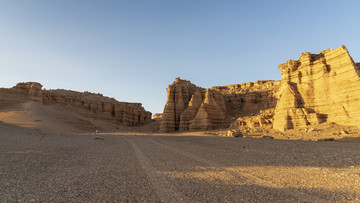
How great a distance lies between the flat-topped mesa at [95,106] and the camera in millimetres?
61081

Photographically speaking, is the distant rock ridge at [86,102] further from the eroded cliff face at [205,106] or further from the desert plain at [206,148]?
the eroded cliff face at [205,106]

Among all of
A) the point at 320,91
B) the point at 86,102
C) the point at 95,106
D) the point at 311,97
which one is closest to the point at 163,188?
the point at 320,91

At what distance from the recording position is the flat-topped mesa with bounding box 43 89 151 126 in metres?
61.1

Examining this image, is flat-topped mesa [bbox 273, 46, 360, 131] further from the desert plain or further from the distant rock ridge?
the distant rock ridge

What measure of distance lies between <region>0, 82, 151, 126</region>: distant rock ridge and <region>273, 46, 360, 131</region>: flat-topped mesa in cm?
6144

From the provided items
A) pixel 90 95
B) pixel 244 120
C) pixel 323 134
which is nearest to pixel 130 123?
pixel 90 95

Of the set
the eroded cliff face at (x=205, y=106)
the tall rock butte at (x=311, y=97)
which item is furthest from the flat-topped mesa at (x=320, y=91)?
the eroded cliff face at (x=205, y=106)

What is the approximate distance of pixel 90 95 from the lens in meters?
73.9

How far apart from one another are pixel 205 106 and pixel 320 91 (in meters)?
22.7

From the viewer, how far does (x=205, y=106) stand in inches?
1695

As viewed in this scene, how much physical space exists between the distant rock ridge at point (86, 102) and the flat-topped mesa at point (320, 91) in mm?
61438

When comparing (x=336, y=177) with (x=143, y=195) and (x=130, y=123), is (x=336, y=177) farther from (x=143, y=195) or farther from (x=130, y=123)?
(x=130, y=123)

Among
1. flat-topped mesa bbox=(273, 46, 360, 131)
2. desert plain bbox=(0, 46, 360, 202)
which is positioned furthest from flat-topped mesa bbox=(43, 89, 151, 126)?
flat-topped mesa bbox=(273, 46, 360, 131)

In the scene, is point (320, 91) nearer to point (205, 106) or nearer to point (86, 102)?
point (205, 106)
